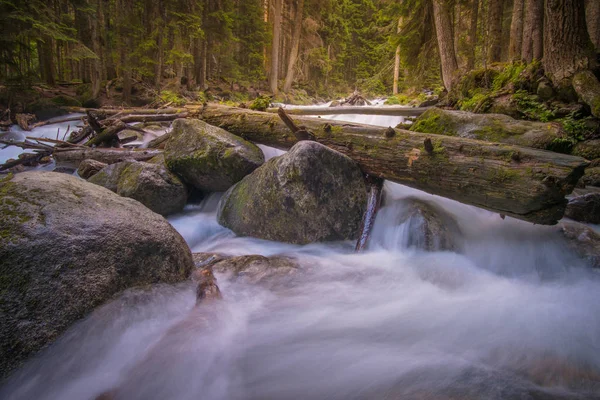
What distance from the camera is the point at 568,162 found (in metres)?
3.04

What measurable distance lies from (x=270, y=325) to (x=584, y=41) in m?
8.37

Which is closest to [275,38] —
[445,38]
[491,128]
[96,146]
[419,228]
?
[445,38]

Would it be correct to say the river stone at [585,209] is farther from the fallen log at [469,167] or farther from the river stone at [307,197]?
the river stone at [307,197]

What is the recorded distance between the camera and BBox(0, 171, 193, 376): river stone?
7.00 feet

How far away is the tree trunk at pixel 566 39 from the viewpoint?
20.3ft

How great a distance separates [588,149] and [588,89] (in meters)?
1.33

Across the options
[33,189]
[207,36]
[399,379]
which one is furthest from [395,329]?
[207,36]

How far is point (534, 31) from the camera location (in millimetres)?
8680

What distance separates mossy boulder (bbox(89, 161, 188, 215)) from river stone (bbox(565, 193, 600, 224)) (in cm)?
635

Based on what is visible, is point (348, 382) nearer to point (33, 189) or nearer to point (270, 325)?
point (270, 325)

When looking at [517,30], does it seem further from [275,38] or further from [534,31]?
[275,38]

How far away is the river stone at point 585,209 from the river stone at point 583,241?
32cm

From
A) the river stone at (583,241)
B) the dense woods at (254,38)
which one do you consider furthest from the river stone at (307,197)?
the dense woods at (254,38)

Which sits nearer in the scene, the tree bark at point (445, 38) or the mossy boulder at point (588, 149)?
the mossy boulder at point (588, 149)
